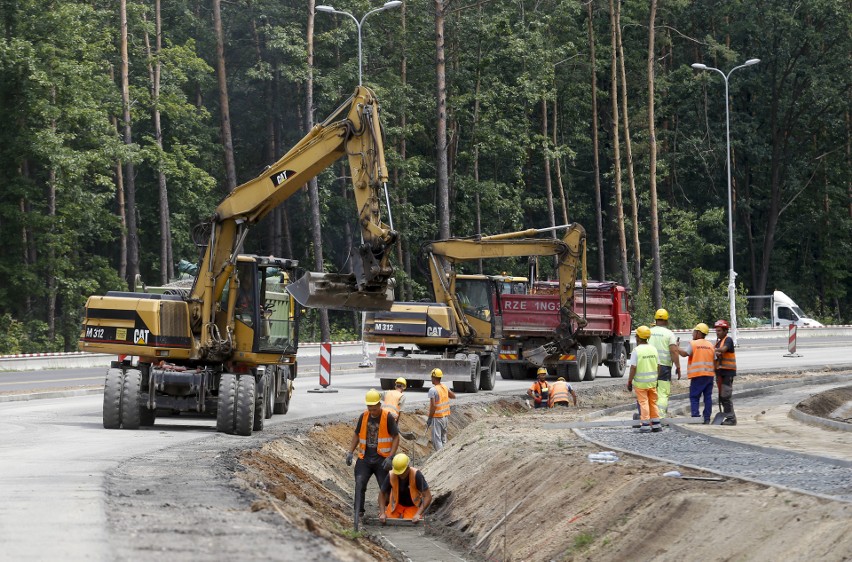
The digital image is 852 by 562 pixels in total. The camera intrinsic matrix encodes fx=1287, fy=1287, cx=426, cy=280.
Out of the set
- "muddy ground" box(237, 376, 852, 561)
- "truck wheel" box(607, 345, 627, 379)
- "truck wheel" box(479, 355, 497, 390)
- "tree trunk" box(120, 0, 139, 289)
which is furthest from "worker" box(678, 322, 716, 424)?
"tree trunk" box(120, 0, 139, 289)

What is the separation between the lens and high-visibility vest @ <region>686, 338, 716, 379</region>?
20078 mm

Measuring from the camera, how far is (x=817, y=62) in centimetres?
6931

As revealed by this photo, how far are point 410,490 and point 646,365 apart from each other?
4050mm

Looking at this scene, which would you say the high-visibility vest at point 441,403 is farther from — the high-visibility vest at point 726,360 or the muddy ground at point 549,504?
the high-visibility vest at point 726,360

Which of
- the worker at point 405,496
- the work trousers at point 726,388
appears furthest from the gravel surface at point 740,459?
the worker at point 405,496

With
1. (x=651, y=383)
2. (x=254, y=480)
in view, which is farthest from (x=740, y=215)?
(x=254, y=480)

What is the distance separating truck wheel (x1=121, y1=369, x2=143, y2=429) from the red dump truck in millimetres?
14958

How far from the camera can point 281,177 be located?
21812 millimetres

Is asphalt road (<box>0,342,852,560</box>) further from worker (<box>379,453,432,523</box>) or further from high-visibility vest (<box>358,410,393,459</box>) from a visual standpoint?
high-visibility vest (<box>358,410,393,459</box>)

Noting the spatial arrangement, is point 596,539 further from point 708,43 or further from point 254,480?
point 708,43

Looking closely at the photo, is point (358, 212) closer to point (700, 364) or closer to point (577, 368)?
point (700, 364)

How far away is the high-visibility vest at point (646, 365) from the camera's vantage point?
19.1m

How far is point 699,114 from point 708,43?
6.54 meters

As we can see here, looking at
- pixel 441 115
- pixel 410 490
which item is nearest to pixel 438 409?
pixel 410 490
